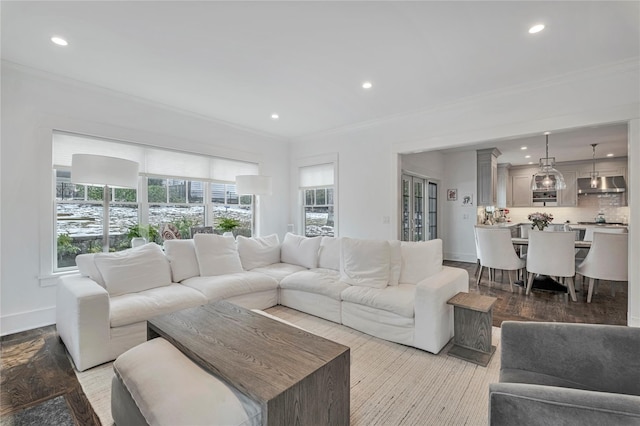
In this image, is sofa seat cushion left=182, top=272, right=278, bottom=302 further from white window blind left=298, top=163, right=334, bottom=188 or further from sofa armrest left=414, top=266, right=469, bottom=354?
white window blind left=298, top=163, right=334, bottom=188

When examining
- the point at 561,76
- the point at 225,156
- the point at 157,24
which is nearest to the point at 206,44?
the point at 157,24

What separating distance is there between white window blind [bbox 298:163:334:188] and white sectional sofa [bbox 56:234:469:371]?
164cm

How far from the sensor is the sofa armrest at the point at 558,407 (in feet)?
2.90

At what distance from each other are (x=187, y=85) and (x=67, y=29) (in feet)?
3.77

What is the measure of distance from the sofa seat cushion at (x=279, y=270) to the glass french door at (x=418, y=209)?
97.1 inches

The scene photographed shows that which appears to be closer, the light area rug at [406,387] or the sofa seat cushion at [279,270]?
the light area rug at [406,387]

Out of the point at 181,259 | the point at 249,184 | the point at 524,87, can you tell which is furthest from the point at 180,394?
the point at 524,87

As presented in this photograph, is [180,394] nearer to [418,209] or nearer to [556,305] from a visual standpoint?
[556,305]

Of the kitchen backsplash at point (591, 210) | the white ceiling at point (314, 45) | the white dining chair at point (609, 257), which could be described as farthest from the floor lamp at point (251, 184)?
the kitchen backsplash at point (591, 210)

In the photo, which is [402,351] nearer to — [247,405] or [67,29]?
[247,405]

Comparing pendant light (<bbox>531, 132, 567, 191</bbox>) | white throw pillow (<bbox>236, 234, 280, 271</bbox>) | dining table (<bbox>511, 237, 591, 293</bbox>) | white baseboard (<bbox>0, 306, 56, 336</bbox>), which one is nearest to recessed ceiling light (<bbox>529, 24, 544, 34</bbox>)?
dining table (<bbox>511, 237, 591, 293</bbox>)

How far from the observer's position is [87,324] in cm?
220

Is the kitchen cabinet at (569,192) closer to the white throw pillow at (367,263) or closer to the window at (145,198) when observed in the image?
the white throw pillow at (367,263)

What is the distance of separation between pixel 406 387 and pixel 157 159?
4.16 metres
